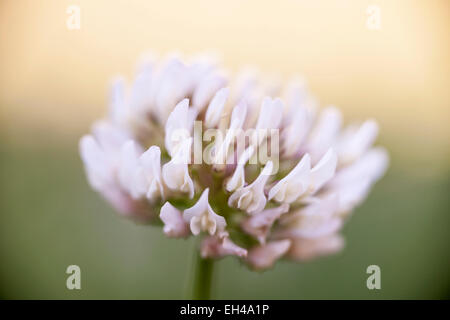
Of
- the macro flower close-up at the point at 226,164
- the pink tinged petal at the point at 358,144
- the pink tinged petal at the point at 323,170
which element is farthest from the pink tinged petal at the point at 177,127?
the pink tinged petal at the point at 358,144

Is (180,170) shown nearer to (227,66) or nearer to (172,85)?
(172,85)

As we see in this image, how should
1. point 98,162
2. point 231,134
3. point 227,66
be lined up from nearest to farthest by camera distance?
point 231,134
point 98,162
point 227,66

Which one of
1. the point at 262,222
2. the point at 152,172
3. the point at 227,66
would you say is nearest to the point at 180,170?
the point at 152,172

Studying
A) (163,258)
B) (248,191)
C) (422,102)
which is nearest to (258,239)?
(248,191)

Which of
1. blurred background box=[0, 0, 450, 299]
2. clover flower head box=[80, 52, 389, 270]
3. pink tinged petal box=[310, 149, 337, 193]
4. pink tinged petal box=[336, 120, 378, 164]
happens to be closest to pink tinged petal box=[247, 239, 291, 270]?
clover flower head box=[80, 52, 389, 270]
